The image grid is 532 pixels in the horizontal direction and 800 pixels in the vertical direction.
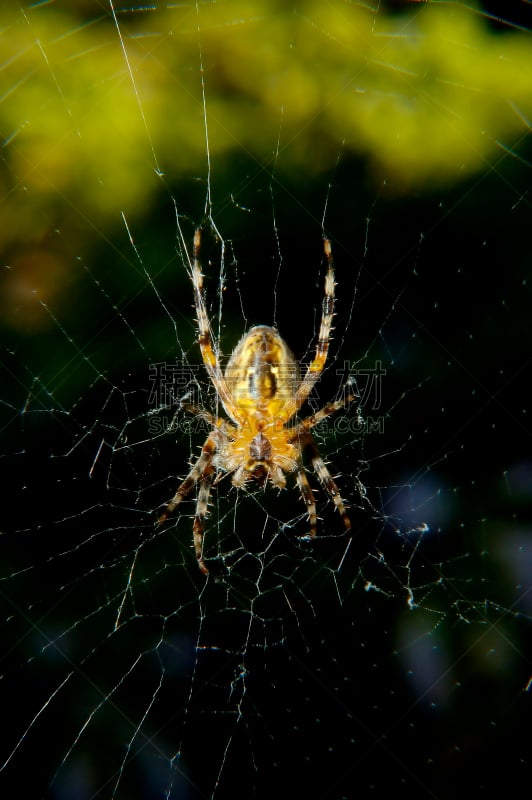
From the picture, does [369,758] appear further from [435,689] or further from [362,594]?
[362,594]

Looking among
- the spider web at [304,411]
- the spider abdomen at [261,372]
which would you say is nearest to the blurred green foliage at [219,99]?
the spider web at [304,411]

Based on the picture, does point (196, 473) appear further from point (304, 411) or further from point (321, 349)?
point (321, 349)

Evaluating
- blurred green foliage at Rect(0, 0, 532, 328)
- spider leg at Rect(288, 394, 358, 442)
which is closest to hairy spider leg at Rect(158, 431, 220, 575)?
spider leg at Rect(288, 394, 358, 442)

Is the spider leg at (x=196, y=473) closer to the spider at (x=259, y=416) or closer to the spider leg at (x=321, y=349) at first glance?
the spider at (x=259, y=416)

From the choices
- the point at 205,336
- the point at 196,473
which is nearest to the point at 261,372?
the point at 205,336

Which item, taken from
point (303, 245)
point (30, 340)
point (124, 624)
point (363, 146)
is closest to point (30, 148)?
point (30, 340)

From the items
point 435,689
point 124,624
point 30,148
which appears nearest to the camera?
point 30,148
